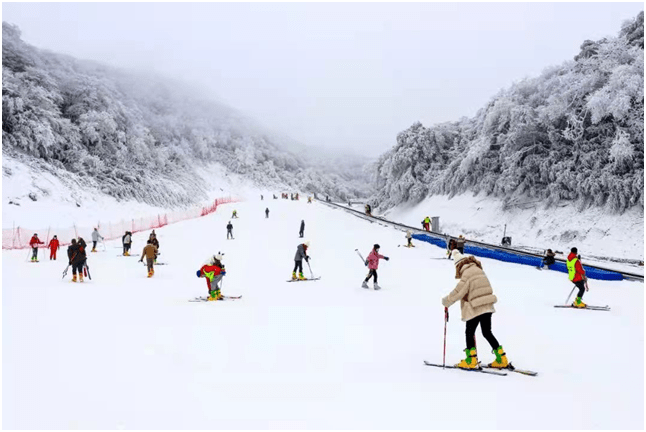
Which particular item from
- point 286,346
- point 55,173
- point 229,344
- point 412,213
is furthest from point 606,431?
point 55,173

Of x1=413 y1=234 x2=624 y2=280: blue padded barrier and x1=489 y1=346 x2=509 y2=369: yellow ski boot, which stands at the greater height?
x1=413 y1=234 x2=624 y2=280: blue padded barrier

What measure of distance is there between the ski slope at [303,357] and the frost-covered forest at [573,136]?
17602 millimetres

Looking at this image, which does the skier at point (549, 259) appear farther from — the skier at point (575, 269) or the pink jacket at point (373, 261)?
the pink jacket at point (373, 261)

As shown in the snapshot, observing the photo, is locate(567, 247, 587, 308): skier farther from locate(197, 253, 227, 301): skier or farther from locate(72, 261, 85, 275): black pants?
locate(72, 261, 85, 275): black pants

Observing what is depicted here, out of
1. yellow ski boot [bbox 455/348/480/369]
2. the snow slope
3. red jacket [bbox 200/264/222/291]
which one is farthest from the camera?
the snow slope

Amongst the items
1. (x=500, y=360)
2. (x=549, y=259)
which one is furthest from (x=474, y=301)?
(x=549, y=259)

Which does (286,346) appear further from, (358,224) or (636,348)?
(358,224)

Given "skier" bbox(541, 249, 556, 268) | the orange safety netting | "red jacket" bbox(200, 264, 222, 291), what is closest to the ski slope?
→ "red jacket" bbox(200, 264, 222, 291)

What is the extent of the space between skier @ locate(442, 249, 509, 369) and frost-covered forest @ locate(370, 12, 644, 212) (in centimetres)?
2868

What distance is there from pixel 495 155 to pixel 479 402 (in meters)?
40.8

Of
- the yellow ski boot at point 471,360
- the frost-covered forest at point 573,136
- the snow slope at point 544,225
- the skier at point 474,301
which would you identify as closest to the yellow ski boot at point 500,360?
the skier at point 474,301

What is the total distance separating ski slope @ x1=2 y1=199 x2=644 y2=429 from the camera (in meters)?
6.03

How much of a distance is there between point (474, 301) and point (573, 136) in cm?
3355

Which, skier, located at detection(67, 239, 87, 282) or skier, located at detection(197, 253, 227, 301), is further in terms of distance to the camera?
skier, located at detection(67, 239, 87, 282)
